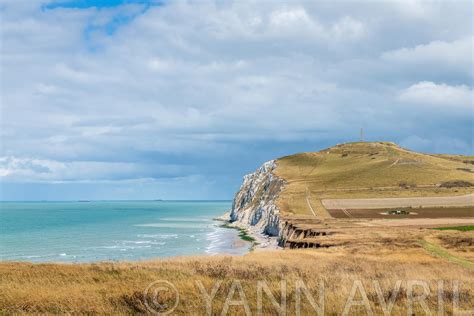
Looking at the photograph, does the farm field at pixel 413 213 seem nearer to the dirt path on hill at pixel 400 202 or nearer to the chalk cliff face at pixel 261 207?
the dirt path on hill at pixel 400 202

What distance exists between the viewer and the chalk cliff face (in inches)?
4411

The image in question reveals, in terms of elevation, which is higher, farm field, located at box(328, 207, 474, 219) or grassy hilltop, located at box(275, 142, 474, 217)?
grassy hilltop, located at box(275, 142, 474, 217)

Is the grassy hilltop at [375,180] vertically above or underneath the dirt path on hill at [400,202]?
above

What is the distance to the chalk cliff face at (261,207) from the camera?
112050mm

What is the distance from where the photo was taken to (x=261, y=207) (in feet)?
465

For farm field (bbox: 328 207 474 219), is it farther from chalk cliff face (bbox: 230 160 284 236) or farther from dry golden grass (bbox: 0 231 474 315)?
dry golden grass (bbox: 0 231 474 315)

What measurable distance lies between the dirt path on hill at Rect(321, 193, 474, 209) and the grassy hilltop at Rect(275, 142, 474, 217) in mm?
4413

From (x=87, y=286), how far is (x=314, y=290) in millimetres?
7205

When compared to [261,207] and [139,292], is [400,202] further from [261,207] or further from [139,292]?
[139,292]

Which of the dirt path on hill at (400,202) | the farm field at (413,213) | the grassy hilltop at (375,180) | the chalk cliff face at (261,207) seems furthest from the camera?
the grassy hilltop at (375,180)

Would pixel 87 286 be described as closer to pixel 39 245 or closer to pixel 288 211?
pixel 39 245

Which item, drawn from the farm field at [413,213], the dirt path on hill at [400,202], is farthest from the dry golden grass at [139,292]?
the dirt path on hill at [400,202]

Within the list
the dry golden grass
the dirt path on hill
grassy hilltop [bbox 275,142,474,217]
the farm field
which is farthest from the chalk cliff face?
the dry golden grass

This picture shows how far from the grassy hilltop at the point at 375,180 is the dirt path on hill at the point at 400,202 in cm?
441
